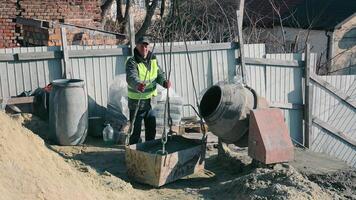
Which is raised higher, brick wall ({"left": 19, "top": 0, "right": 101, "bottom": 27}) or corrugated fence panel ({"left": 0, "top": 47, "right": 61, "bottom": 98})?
brick wall ({"left": 19, "top": 0, "right": 101, "bottom": 27})

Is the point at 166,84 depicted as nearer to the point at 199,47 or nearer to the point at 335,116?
the point at 199,47

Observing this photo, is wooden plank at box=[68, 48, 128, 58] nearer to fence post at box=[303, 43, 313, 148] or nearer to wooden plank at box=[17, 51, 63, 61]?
wooden plank at box=[17, 51, 63, 61]

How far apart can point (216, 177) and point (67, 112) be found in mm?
2746

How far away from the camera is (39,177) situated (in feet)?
17.9

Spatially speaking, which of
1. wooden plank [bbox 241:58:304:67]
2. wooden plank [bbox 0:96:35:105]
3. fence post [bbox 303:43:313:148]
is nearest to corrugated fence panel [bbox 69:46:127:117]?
wooden plank [bbox 0:96:35:105]

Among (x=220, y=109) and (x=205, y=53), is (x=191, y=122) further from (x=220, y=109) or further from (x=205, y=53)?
(x=220, y=109)

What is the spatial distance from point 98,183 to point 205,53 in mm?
4759

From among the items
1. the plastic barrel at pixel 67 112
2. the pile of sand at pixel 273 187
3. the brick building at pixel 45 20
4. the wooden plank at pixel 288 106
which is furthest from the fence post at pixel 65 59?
the wooden plank at pixel 288 106

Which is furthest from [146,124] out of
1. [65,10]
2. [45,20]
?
[65,10]

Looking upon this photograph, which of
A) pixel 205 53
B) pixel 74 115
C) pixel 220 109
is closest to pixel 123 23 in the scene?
pixel 205 53

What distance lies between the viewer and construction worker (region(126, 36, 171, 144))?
27.3 ft

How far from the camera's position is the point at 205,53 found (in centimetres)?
1080

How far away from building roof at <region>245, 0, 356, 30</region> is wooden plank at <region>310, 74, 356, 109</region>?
8.75 metres

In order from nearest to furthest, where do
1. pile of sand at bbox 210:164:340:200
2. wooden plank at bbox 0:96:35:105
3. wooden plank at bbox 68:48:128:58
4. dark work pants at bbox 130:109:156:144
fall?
pile of sand at bbox 210:164:340:200 < dark work pants at bbox 130:109:156:144 < wooden plank at bbox 0:96:35:105 < wooden plank at bbox 68:48:128:58
